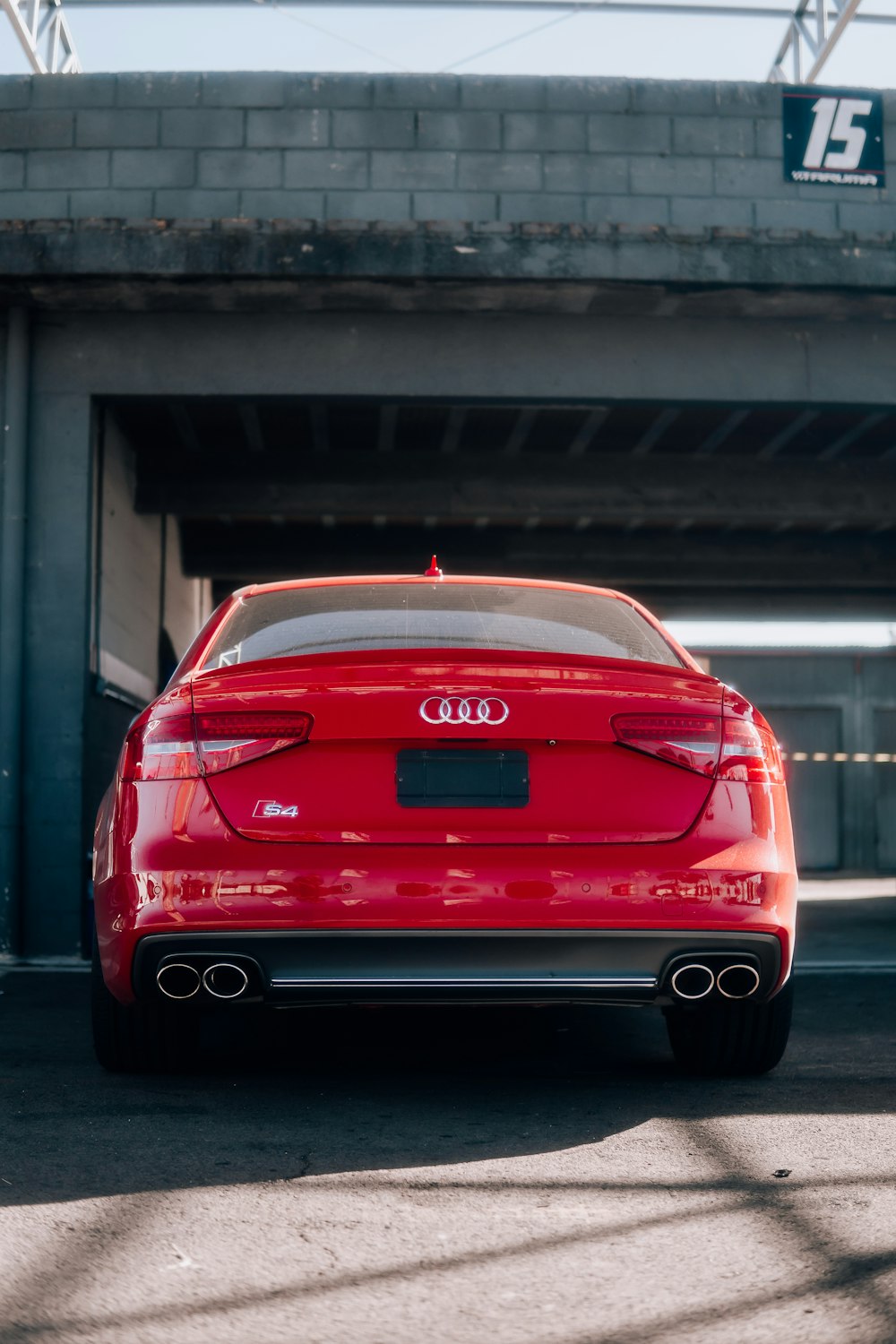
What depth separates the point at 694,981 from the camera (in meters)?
3.48

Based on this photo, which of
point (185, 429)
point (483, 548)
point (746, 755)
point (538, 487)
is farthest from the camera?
point (483, 548)

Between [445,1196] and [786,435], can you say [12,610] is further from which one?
[786,435]

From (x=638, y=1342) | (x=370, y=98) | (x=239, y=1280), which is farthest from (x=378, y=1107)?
(x=370, y=98)

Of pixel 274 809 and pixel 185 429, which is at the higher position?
pixel 185 429

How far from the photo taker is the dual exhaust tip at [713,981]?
11.3 ft

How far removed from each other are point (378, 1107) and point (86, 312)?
6.11m

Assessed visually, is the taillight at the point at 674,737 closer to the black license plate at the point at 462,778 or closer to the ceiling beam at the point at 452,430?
the black license plate at the point at 462,778

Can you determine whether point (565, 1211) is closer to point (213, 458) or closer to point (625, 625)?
point (625, 625)

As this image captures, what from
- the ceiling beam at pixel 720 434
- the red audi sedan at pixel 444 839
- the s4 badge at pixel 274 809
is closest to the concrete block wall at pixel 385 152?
the ceiling beam at pixel 720 434

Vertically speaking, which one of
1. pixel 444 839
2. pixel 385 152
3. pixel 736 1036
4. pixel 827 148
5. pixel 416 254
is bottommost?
→ pixel 736 1036

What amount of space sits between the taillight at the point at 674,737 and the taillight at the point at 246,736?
2.63 ft

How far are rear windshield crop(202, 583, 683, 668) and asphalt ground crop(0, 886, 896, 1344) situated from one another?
1235 mm

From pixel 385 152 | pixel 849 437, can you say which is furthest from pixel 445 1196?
pixel 849 437

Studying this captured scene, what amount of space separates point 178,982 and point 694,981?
1.28m
